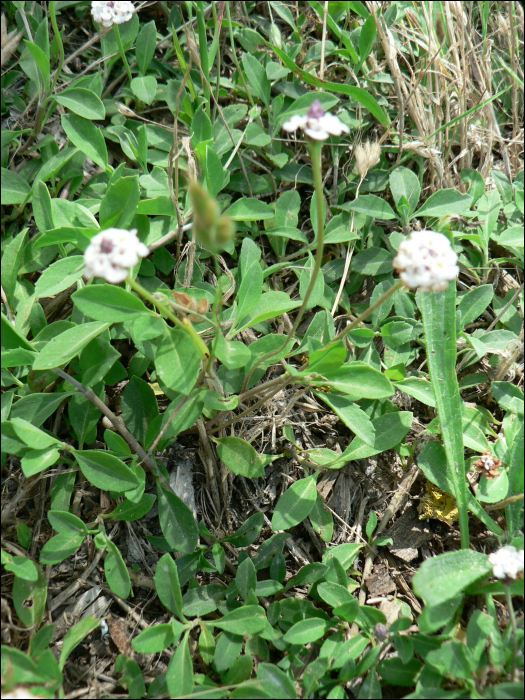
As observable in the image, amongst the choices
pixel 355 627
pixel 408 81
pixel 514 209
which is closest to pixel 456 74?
pixel 408 81

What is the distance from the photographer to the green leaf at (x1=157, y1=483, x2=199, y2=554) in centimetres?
194

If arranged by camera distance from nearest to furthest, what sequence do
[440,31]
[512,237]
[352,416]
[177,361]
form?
[177,361], [352,416], [512,237], [440,31]

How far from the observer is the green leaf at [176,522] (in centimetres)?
194

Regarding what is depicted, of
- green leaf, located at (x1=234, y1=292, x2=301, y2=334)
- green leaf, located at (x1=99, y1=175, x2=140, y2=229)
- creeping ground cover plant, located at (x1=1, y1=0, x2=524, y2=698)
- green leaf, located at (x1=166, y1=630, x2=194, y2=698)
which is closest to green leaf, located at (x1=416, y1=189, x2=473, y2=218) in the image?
creeping ground cover plant, located at (x1=1, y1=0, x2=524, y2=698)

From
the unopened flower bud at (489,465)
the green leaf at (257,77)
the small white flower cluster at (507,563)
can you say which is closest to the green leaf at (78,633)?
the small white flower cluster at (507,563)

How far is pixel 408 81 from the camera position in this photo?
2.67 m

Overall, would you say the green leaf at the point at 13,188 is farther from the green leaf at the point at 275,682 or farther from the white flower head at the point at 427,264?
the green leaf at the point at 275,682

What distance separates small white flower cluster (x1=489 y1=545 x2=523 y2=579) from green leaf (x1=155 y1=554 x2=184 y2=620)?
1.03 metres

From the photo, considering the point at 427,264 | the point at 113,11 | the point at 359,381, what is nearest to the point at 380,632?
the point at 359,381

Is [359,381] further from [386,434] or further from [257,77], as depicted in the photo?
[257,77]

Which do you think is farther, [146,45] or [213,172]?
[146,45]

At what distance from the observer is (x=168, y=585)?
1.83m

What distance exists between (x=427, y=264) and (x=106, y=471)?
124 cm

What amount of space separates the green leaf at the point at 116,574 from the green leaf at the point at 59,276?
35.4 inches
